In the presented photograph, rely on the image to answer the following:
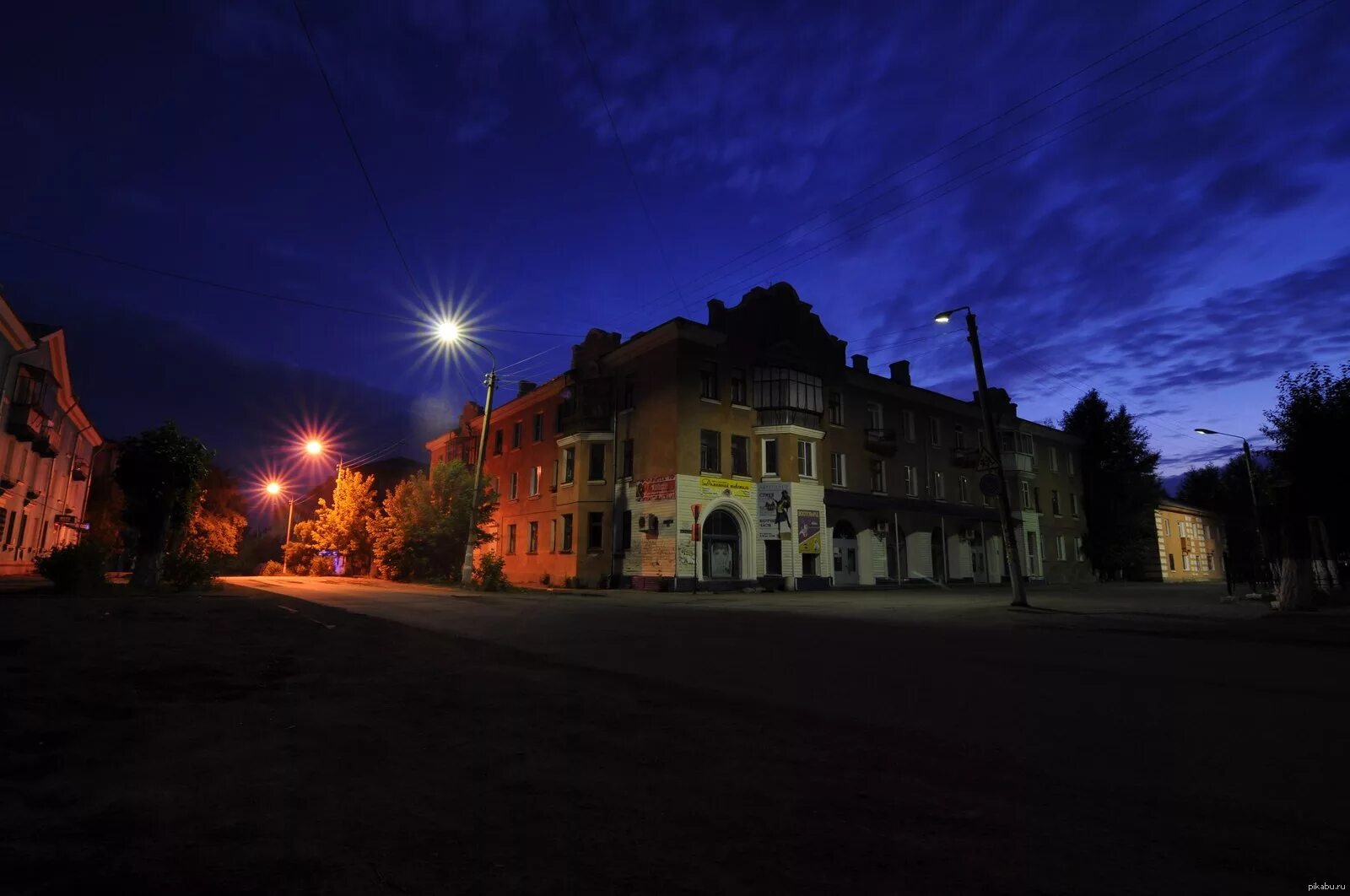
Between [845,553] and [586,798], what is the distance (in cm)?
3408

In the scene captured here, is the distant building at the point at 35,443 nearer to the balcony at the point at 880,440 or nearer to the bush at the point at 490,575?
the bush at the point at 490,575

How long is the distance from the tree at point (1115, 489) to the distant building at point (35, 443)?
65.8m

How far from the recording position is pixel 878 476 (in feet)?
127

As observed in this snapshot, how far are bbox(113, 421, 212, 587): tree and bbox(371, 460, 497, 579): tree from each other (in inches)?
555

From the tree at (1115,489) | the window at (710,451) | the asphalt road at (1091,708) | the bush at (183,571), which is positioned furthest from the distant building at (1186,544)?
the bush at (183,571)

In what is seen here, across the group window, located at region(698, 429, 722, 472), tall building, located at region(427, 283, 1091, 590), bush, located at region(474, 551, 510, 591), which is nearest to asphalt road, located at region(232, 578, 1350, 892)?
bush, located at region(474, 551, 510, 591)

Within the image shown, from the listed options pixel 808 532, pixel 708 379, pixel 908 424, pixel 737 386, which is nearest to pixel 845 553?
pixel 808 532

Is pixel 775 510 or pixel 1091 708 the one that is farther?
pixel 775 510

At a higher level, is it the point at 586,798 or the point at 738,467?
the point at 738,467

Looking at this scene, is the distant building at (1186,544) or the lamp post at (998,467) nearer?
the lamp post at (998,467)

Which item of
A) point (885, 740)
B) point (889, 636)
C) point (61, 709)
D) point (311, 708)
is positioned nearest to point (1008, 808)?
point (885, 740)

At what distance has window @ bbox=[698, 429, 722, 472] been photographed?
103 ft

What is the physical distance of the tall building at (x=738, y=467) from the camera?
102ft

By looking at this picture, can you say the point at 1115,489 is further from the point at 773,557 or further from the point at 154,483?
the point at 154,483
